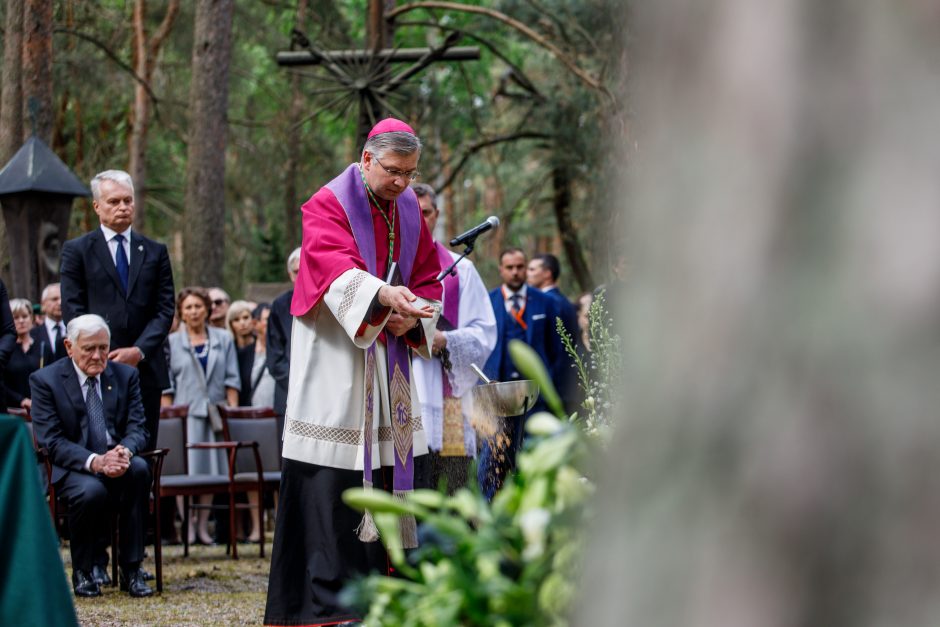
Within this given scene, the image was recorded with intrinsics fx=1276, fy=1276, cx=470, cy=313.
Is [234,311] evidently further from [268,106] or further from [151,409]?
[268,106]

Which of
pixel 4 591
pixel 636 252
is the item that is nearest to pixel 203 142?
pixel 4 591

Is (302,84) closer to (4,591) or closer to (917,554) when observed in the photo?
(4,591)

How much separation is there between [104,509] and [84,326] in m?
1.13

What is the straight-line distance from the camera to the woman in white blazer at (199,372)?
11273 mm

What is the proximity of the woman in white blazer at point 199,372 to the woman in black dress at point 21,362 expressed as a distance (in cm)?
127

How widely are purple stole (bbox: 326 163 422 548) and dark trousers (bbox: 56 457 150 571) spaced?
2.67 m

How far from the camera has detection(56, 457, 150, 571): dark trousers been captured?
7684 mm

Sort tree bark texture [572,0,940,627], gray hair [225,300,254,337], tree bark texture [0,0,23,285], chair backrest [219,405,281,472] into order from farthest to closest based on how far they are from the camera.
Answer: tree bark texture [0,0,23,285] → gray hair [225,300,254,337] → chair backrest [219,405,281,472] → tree bark texture [572,0,940,627]

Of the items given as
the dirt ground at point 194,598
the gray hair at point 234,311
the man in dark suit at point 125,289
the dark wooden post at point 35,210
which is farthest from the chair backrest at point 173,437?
the dark wooden post at point 35,210

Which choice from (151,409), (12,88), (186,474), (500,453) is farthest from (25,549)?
(12,88)

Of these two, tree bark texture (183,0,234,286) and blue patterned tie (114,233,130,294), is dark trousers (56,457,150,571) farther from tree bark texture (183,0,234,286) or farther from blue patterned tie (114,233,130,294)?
tree bark texture (183,0,234,286)

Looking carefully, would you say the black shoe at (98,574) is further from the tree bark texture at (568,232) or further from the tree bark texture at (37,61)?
the tree bark texture at (568,232)

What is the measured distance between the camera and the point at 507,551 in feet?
7.31

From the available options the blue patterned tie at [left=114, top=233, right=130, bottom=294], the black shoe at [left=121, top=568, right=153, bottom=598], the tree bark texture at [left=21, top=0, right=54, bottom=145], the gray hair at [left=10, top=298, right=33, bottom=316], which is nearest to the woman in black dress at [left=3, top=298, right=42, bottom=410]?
the gray hair at [left=10, top=298, right=33, bottom=316]
